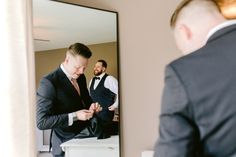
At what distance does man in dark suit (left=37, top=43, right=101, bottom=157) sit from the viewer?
223cm

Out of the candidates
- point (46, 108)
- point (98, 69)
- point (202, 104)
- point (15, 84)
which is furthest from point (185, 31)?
point (98, 69)

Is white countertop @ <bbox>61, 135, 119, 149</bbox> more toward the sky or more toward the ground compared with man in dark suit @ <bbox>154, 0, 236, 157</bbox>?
more toward the ground

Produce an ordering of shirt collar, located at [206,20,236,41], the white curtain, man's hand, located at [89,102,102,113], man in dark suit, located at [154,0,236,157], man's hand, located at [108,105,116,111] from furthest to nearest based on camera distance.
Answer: man's hand, located at [108,105,116,111], man's hand, located at [89,102,102,113], the white curtain, shirt collar, located at [206,20,236,41], man in dark suit, located at [154,0,236,157]

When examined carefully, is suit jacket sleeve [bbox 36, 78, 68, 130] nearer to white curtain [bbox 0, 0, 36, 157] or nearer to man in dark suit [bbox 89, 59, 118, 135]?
man in dark suit [bbox 89, 59, 118, 135]

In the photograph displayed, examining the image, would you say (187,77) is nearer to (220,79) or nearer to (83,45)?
(220,79)

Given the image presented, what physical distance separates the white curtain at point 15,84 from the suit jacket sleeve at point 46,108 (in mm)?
419

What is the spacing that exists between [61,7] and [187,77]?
5.21 feet

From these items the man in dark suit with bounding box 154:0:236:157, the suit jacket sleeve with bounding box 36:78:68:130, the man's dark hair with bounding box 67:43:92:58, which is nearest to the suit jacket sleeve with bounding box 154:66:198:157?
the man in dark suit with bounding box 154:0:236:157

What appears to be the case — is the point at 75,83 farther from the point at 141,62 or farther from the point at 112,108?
the point at 141,62

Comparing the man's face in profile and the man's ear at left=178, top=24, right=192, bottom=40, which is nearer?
the man's ear at left=178, top=24, right=192, bottom=40

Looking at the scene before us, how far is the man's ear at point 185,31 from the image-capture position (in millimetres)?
1165

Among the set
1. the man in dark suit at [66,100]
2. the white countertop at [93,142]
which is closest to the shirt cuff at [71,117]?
the man in dark suit at [66,100]

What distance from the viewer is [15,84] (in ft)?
5.54

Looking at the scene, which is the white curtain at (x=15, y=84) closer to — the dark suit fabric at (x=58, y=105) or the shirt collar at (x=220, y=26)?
the dark suit fabric at (x=58, y=105)
